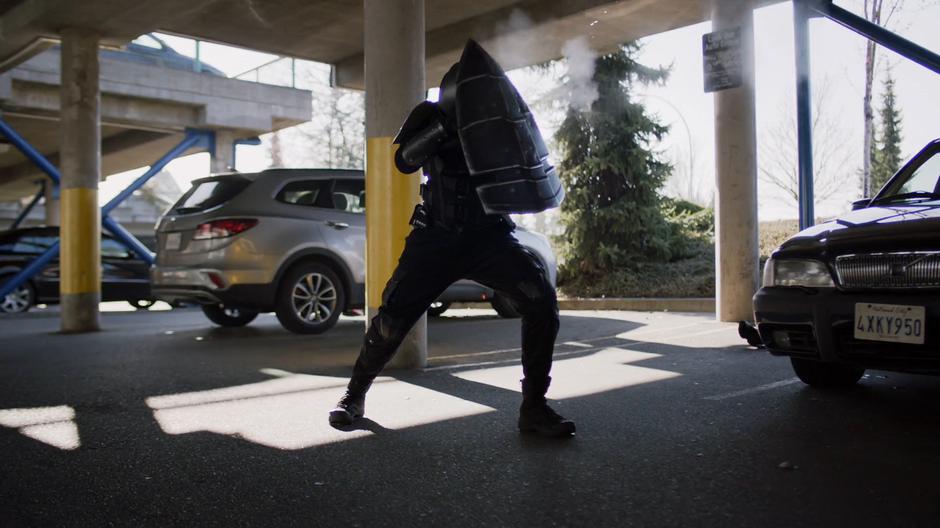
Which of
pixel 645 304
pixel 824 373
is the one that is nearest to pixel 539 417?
pixel 824 373

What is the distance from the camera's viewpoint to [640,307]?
38.8 ft

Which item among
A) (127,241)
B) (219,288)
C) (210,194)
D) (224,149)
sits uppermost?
(224,149)

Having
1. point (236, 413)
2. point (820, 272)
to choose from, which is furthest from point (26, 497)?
point (820, 272)

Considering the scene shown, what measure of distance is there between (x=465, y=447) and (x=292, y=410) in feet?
4.32

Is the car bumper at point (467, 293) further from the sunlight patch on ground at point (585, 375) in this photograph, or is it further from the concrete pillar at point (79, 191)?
the concrete pillar at point (79, 191)

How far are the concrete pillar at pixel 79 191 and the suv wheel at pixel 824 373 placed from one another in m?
8.56

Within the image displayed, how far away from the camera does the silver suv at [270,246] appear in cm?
769

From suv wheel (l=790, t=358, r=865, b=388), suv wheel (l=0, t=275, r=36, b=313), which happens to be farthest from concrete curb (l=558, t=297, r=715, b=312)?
suv wheel (l=0, t=275, r=36, b=313)

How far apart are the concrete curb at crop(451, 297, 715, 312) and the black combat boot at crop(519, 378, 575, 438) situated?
26.0ft

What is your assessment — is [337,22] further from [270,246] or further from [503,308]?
[503,308]

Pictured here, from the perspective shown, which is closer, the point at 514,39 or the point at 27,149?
the point at 514,39

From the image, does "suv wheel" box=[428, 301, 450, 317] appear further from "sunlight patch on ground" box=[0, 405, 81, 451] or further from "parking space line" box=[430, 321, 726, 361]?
"sunlight patch on ground" box=[0, 405, 81, 451]

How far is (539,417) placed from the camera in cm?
363

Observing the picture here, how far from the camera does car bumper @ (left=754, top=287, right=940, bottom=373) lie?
11.0ft
